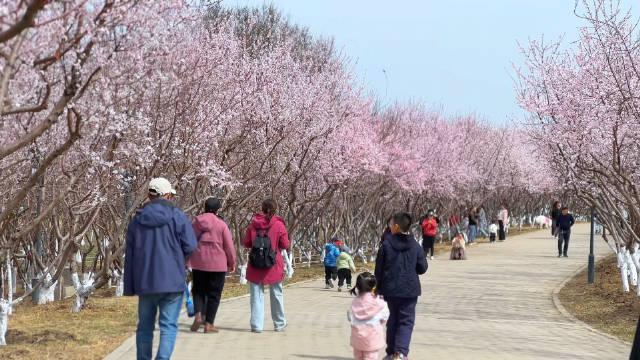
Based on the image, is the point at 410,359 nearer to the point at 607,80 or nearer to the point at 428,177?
the point at 607,80

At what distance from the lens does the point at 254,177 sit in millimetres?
22797

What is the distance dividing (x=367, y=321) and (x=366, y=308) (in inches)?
5.1

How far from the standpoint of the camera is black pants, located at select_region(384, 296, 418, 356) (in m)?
10.1

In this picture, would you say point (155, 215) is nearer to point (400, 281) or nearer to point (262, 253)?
point (400, 281)

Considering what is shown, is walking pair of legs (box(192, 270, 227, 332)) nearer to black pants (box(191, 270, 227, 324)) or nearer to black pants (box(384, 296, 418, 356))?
black pants (box(191, 270, 227, 324))

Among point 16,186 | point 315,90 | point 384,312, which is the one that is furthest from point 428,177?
point 384,312

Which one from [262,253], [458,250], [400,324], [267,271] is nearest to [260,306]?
[267,271]

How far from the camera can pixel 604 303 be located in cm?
1903

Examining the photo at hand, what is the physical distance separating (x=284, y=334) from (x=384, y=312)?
3.13m

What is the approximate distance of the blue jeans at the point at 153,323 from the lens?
8430 millimetres

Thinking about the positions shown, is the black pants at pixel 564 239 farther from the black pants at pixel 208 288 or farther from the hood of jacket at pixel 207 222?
the hood of jacket at pixel 207 222

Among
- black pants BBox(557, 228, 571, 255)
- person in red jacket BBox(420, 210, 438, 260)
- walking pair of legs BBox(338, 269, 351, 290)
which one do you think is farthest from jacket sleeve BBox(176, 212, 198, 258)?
black pants BBox(557, 228, 571, 255)

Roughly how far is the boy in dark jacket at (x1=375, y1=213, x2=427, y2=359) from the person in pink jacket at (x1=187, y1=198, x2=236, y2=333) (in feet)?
7.33

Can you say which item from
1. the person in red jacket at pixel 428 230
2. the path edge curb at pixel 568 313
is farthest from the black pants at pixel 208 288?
the person in red jacket at pixel 428 230
